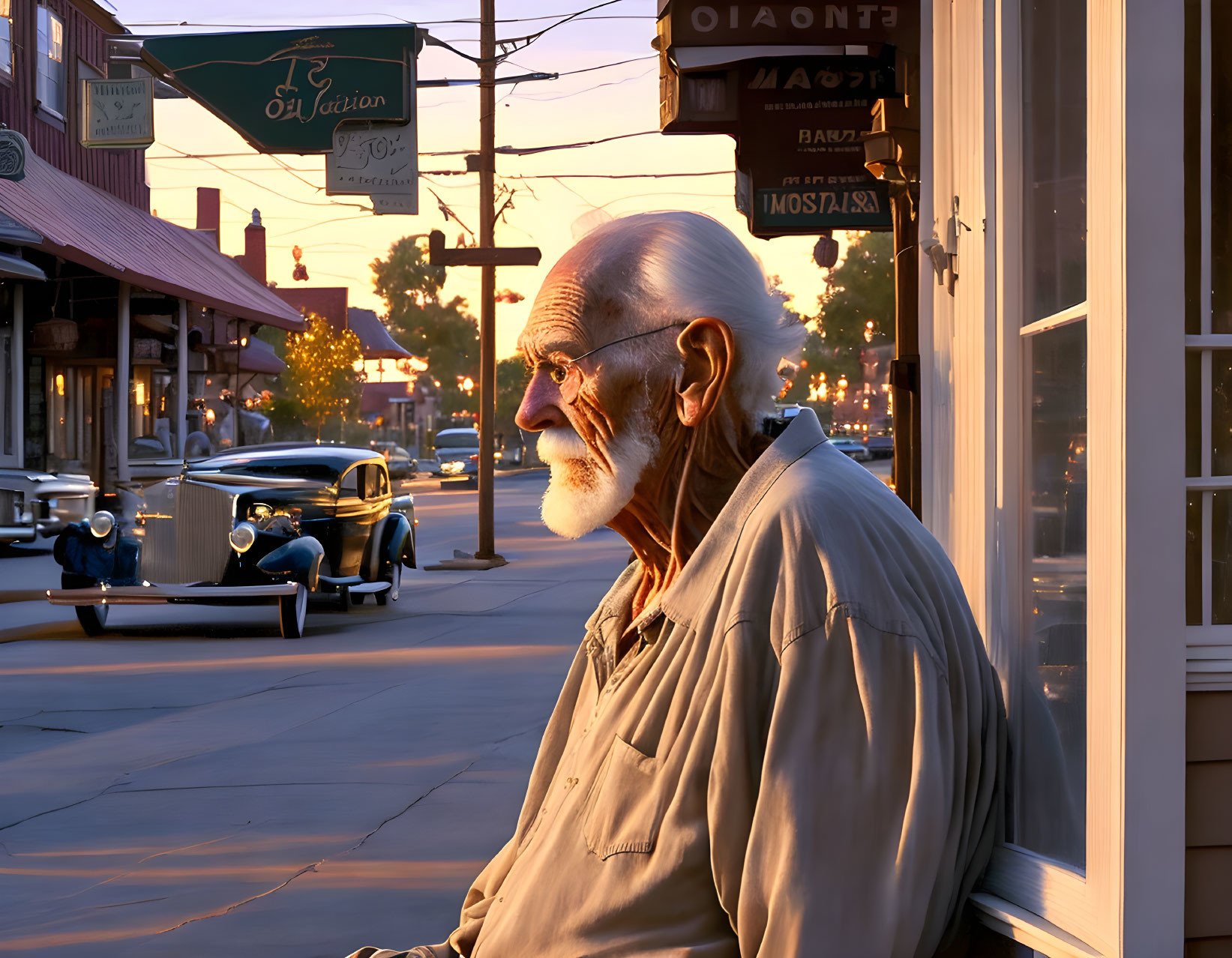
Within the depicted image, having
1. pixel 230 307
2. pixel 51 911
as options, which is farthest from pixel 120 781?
pixel 230 307

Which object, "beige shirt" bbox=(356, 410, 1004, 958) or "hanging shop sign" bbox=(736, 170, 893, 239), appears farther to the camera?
"hanging shop sign" bbox=(736, 170, 893, 239)

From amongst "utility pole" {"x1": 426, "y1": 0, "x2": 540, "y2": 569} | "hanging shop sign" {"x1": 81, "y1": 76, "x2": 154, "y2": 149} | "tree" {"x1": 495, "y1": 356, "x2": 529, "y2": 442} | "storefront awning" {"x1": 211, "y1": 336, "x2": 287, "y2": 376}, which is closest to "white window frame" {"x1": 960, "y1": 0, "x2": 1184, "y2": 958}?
"hanging shop sign" {"x1": 81, "y1": 76, "x2": 154, "y2": 149}

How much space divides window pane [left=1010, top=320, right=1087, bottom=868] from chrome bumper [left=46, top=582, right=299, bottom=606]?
33.9 ft

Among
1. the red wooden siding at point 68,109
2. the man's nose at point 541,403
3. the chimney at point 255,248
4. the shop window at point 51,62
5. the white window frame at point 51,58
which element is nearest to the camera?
the man's nose at point 541,403

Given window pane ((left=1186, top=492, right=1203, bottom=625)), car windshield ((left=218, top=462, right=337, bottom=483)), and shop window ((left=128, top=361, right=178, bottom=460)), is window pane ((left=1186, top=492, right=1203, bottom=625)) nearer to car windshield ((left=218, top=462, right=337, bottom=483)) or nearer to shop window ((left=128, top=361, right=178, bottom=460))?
car windshield ((left=218, top=462, right=337, bottom=483))

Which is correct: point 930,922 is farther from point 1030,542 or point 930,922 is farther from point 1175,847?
point 1030,542

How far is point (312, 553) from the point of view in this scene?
491 inches

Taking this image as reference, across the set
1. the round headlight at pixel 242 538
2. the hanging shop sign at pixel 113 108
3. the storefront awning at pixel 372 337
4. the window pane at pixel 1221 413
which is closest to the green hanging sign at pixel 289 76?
the hanging shop sign at pixel 113 108

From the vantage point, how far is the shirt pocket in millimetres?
1907

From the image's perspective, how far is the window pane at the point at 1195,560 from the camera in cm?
202

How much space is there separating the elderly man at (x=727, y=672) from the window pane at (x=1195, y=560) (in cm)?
30

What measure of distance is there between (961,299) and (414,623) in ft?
35.7

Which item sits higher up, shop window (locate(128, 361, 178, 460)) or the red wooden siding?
the red wooden siding

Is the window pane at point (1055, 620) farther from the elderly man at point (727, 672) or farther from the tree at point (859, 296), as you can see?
the tree at point (859, 296)
